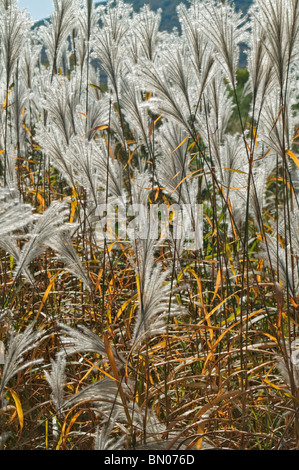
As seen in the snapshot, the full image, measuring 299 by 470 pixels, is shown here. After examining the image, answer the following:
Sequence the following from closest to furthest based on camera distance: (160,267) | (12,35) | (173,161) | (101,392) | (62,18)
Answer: (101,392) → (160,267) → (12,35) → (173,161) → (62,18)

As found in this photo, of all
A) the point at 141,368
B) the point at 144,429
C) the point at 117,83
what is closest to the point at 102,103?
the point at 117,83

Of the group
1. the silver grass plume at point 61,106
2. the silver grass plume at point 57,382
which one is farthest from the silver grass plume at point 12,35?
the silver grass plume at point 57,382

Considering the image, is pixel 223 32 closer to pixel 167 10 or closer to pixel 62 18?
pixel 62 18

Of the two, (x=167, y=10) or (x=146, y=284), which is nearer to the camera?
(x=146, y=284)

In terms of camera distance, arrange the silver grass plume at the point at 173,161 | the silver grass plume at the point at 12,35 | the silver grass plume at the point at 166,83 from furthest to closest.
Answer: the silver grass plume at the point at 173,161
the silver grass plume at the point at 12,35
the silver grass plume at the point at 166,83

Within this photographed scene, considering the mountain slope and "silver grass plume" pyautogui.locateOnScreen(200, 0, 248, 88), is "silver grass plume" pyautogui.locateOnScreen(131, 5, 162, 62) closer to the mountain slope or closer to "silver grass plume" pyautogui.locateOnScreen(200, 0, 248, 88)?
"silver grass plume" pyautogui.locateOnScreen(200, 0, 248, 88)

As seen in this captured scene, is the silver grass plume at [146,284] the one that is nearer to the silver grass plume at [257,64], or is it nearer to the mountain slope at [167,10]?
A: the silver grass plume at [257,64]

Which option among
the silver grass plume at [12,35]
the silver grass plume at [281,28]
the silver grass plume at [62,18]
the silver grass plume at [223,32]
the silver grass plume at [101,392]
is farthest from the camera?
the silver grass plume at [62,18]

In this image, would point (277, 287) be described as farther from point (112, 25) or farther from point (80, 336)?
point (112, 25)

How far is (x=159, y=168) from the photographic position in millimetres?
1953

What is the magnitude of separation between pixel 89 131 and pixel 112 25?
0.41 meters

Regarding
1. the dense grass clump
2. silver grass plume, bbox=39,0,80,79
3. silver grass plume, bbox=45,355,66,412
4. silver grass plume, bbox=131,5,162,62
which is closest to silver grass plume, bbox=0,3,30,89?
the dense grass clump

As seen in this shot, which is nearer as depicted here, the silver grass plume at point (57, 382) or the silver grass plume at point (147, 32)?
the silver grass plume at point (57, 382)

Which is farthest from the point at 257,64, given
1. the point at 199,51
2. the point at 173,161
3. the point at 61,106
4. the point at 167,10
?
the point at 167,10
